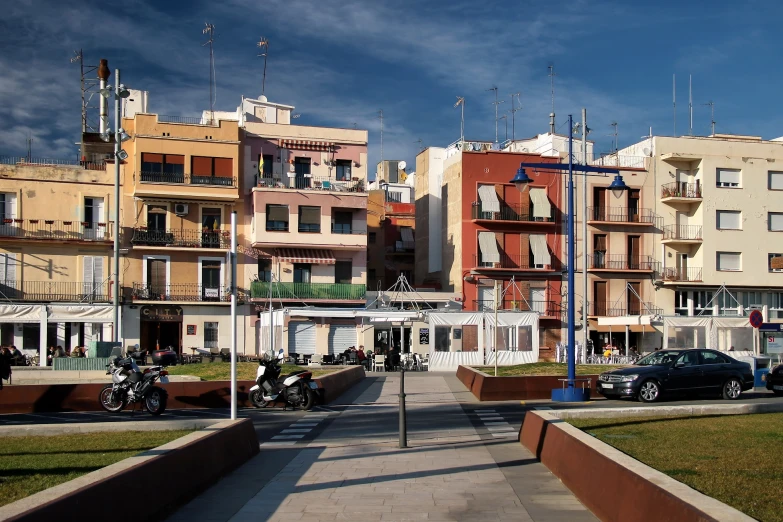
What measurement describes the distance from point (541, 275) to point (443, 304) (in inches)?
270

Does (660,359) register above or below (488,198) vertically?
below

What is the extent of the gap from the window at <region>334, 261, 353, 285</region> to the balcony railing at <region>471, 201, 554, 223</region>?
27.7 ft

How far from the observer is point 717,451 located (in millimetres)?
10188

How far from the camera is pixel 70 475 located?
8.52m

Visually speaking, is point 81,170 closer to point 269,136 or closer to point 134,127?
point 134,127

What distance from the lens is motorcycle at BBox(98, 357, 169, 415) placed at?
20.4 meters

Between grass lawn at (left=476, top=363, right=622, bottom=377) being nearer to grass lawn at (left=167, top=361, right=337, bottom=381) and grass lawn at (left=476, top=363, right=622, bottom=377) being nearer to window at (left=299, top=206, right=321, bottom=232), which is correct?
grass lawn at (left=167, top=361, right=337, bottom=381)

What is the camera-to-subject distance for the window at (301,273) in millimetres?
52612

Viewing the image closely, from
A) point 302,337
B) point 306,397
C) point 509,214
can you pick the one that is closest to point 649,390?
point 306,397

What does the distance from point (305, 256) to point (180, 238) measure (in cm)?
740

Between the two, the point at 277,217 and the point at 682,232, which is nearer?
the point at 277,217

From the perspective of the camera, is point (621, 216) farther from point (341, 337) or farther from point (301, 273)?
point (301, 273)

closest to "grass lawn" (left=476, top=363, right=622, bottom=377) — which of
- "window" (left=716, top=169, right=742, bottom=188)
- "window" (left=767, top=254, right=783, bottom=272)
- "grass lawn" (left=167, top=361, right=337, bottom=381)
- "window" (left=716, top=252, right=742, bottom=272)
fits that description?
"grass lawn" (left=167, top=361, right=337, bottom=381)

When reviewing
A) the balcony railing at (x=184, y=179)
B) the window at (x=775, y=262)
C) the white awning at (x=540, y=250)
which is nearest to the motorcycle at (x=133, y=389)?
the balcony railing at (x=184, y=179)
